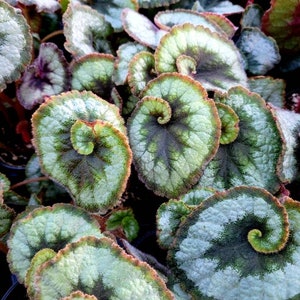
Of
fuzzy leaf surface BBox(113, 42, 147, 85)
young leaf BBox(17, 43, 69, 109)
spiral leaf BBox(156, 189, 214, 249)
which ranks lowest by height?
spiral leaf BBox(156, 189, 214, 249)

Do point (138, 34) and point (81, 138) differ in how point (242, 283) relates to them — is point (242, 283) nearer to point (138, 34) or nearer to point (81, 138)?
point (81, 138)

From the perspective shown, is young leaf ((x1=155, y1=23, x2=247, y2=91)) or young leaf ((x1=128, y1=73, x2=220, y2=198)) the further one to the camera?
young leaf ((x1=155, y1=23, x2=247, y2=91))

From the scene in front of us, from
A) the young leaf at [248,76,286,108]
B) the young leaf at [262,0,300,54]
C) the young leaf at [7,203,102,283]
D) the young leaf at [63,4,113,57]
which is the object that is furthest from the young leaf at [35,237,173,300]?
the young leaf at [262,0,300,54]

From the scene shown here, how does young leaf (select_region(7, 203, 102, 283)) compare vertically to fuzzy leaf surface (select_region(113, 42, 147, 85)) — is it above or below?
below

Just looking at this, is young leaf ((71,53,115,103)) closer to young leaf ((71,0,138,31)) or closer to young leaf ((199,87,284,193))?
young leaf ((71,0,138,31))

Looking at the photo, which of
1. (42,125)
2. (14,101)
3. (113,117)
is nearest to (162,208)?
(113,117)

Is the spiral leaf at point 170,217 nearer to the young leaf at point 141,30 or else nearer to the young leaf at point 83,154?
the young leaf at point 83,154

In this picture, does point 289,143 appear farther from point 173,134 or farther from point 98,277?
point 98,277
